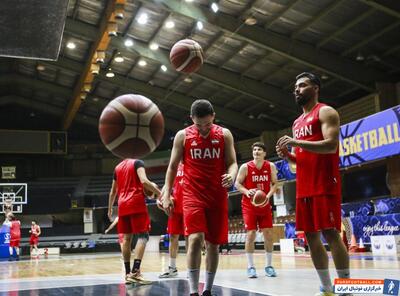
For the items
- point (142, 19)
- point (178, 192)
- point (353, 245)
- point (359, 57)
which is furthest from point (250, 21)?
point (178, 192)

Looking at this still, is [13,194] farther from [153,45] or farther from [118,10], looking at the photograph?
[118,10]

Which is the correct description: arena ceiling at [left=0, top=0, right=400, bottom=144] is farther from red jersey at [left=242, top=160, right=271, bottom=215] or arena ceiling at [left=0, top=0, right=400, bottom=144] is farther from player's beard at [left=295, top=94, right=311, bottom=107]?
player's beard at [left=295, top=94, right=311, bottom=107]

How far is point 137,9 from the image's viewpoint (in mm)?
18922

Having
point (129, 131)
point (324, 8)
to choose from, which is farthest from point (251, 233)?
point (324, 8)

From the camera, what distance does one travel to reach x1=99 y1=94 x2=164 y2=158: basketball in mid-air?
5223 mm

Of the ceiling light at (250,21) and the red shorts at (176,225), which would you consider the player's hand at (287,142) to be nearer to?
the red shorts at (176,225)

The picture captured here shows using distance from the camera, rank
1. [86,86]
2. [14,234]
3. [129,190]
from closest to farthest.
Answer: [129,190] → [14,234] → [86,86]

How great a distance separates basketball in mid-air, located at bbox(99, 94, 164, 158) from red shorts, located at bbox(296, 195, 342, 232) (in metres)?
1.89

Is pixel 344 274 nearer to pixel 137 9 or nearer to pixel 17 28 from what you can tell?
pixel 17 28

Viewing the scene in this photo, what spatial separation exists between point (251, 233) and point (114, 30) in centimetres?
1288

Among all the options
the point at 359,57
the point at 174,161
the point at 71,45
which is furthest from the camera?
the point at 71,45

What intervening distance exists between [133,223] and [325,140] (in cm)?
325

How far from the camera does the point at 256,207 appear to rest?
7.00m

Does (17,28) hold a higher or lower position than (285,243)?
higher
